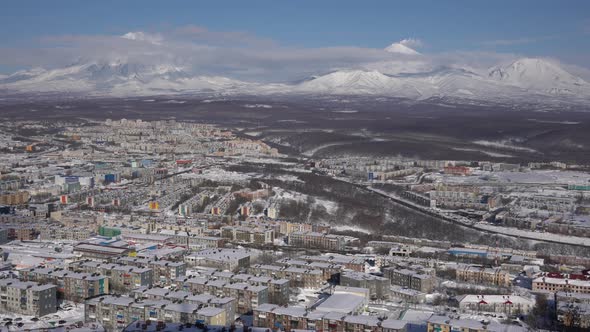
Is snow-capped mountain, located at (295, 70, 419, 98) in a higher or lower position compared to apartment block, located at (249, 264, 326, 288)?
higher

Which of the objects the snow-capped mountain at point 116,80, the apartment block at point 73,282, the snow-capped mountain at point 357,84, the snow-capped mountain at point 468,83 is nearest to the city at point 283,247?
the apartment block at point 73,282

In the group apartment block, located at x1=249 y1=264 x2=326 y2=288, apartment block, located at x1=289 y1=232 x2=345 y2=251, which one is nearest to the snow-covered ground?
apartment block, located at x1=249 y1=264 x2=326 y2=288

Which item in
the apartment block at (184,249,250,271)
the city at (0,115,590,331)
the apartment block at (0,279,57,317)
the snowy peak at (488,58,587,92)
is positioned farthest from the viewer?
the snowy peak at (488,58,587,92)

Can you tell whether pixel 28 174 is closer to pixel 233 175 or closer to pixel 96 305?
pixel 233 175

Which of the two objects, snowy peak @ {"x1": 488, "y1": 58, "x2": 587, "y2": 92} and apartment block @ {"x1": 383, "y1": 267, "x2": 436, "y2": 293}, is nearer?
apartment block @ {"x1": 383, "y1": 267, "x2": 436, "y2": 293}

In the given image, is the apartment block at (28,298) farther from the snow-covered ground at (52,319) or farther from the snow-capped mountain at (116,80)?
the snow-capped mountain at (116,80)

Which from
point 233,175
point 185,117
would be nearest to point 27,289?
point 233,175

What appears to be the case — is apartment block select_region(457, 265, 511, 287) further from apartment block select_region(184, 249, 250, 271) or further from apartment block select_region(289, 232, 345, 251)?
apartment block select_region(184, 249, 250, 271)
